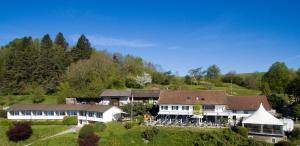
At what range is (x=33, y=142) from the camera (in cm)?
4028

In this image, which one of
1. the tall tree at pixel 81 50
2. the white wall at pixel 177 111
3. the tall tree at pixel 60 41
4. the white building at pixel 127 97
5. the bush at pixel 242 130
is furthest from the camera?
the tall tree at pixel 60 41

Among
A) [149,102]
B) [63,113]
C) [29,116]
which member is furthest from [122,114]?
[29,116]

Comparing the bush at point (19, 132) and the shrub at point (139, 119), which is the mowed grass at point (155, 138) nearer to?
the shrub at point (139, 119)

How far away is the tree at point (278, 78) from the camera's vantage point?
212 feet

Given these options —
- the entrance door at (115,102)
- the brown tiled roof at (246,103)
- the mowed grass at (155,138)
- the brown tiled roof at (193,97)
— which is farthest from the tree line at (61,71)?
the brown tiled roof at (246,103)

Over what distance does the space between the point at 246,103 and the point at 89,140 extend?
24833 millimetres

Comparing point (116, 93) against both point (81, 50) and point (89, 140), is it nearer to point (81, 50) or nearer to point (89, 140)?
point (89, 140)

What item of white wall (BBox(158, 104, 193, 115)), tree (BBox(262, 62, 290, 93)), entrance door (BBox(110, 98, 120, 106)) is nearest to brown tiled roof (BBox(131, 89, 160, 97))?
entrance door (BBox(110, 98, 120, 106))

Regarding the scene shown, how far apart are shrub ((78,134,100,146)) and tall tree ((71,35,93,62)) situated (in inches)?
1503

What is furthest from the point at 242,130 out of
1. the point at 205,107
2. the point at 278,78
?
the point at 278,78

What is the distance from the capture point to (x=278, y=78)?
65.4m

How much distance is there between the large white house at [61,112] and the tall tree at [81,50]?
23.4m

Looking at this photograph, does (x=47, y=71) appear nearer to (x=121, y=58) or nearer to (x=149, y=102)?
(x=121, y=58)

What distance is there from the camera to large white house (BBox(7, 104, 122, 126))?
46781mm
